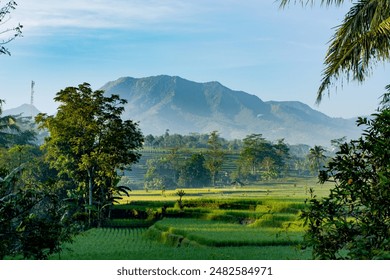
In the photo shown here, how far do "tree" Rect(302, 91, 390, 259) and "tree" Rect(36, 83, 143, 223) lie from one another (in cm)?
2083

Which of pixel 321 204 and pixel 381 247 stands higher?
pixel 321 204

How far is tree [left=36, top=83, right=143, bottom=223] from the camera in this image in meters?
24.5

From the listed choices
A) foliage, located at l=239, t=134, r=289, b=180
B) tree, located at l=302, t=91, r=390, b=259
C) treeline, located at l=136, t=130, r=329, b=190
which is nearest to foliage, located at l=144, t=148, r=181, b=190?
treeline, located at l=136, t=130, r=329, b=190

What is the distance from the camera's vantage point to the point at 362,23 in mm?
8766

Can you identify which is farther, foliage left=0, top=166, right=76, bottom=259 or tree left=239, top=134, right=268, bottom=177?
tree left=239, top=134, right=268, bottom=177

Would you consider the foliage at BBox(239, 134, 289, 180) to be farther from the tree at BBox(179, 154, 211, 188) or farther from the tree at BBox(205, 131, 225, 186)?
the tree at BBox(179, 154, 211, 188)

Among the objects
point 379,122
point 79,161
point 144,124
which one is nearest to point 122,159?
point 79,161

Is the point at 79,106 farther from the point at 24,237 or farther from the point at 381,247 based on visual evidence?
the point at 381,247

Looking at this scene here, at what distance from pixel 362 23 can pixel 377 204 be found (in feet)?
19.3

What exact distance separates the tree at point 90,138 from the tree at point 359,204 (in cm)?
2083

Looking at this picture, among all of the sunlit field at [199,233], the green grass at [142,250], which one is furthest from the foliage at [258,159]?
the green grass at [142,250]

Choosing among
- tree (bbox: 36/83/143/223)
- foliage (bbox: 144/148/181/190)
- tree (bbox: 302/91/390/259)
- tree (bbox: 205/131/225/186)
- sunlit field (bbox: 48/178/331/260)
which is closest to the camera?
tree (bbox: 302/91/390/259)

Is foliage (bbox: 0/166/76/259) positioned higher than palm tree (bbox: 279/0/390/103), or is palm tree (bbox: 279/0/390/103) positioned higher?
palm tree (bbox: 279/0/390/103)

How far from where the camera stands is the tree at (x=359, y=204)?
11.5 feet
